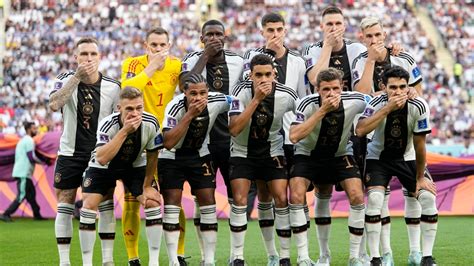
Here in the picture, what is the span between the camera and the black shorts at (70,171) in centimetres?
960

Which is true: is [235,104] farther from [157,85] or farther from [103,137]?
[103,137]

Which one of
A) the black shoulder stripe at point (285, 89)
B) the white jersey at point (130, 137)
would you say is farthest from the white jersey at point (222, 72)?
the white jersey at point (130, 137)

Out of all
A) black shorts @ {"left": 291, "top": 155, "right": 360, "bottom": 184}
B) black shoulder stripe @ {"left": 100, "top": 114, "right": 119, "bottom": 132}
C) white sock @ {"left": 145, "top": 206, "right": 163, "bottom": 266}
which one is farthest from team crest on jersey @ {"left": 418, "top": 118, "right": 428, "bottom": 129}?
black shoulder stripe @ {"left": 100, "top": 114, "right": 119, "bottom": 132}

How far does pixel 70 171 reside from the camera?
962cm

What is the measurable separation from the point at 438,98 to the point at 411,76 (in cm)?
2193

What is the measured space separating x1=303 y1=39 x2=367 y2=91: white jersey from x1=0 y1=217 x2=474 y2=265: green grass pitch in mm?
2027

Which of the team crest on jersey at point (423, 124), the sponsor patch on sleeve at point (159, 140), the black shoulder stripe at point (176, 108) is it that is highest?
the black shoulder stripe at point (176, 108)

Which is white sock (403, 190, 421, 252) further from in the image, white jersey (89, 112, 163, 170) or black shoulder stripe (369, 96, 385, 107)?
white jersey (89, 112, 163, 170)

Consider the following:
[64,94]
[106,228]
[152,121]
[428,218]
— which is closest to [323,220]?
[428,218]

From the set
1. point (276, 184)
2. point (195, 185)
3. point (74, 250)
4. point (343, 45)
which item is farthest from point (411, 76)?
point (74, 250)

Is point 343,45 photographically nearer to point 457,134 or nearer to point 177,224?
point 177,224

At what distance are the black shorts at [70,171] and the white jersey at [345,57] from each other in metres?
2.65

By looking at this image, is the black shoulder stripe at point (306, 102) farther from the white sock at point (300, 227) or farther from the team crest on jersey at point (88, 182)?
the team crest on jersey at point (88, 182)

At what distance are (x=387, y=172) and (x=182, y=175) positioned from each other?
206 cm
